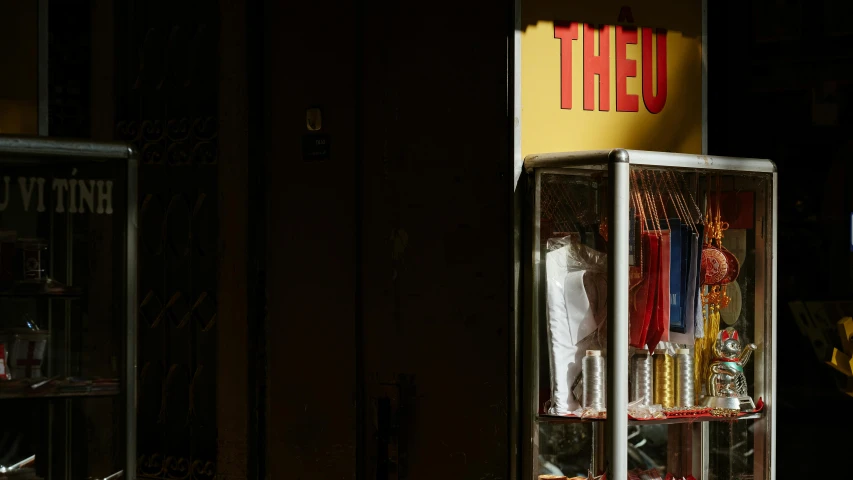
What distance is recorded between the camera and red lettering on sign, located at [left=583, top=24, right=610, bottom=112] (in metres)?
3.85

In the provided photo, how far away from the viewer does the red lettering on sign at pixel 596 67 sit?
12.6 ft

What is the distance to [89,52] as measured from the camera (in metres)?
4.63

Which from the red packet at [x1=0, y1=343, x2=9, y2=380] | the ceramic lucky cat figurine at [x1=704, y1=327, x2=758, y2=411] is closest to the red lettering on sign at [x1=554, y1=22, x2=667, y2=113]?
the ceramic lucky cat figurine at [x1=704, y1=327, x2=758, y2=411]

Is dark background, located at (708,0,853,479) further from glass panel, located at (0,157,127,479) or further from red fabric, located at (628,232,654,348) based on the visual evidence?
glass panel, located at (0,157,127,479)

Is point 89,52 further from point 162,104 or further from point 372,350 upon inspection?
point 372,350

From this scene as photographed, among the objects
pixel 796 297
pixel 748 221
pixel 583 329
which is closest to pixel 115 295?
pixel 583 329

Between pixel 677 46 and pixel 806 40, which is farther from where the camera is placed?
pixel 806 40

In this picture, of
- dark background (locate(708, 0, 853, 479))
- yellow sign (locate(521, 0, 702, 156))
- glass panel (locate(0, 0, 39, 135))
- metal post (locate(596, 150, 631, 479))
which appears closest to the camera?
metal post (locate(596, 150, 631, 479))

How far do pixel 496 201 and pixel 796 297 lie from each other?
5.03ft

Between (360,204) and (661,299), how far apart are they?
1192 millimetres

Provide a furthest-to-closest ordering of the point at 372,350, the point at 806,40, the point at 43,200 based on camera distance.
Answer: the point at 806,40
the point at 372,350
the point at 43,200

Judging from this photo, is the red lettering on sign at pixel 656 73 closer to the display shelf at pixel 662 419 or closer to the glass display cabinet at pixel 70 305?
the display shelf at pixel 662 419

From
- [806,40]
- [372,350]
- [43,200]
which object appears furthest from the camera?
[806,40]

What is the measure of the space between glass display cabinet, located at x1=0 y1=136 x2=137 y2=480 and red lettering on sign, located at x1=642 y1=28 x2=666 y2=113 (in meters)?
1.91
